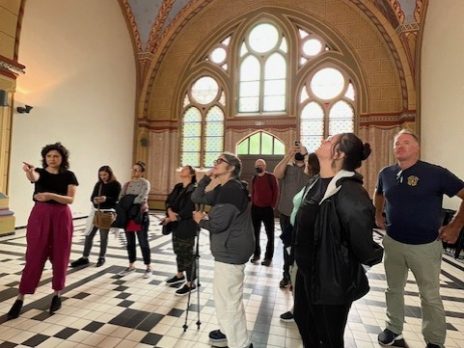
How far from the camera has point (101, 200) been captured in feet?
12.5

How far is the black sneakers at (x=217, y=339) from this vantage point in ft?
7.15

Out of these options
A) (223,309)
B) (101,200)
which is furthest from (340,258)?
(101,200)

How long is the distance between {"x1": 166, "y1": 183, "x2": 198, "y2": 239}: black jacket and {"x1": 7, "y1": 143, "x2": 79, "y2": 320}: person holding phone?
100 centimetres

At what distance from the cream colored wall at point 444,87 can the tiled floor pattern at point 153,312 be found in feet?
10.3

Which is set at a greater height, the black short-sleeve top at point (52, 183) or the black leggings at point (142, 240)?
the black short-sleeve top at point (52, 183)

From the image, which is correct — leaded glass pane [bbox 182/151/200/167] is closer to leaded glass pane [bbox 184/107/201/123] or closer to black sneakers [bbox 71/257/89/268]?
leaded glass pane [bbox 184/107/201/123]

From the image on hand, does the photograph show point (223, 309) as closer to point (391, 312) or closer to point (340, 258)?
point (340, 258)

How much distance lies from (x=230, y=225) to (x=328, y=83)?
9.03 meters

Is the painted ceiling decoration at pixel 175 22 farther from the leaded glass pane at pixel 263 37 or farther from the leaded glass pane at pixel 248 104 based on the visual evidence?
the leaded glass pane at pixel 248 104

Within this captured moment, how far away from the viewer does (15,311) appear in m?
2.50

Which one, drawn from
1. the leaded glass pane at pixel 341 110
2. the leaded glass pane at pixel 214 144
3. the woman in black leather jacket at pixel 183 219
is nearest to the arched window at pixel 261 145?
the leaded glass pane at pixel 214 144

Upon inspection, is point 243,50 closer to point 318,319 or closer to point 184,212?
point 184,212

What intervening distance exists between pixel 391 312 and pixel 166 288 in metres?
2.29

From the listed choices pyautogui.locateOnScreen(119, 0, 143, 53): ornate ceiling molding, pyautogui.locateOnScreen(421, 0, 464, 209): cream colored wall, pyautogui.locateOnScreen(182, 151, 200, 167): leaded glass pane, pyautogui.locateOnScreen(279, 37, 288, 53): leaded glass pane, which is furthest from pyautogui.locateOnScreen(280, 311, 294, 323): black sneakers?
pyautogui.locateOnScreen(119, 0, 143, 53): ornate ceiling molding
